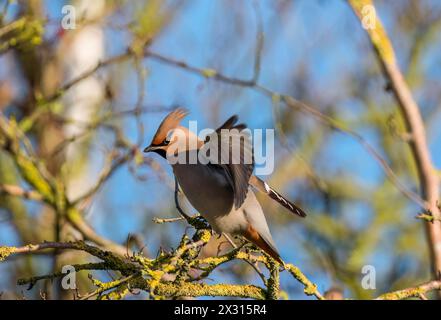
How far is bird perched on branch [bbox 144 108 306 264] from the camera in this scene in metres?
3.38

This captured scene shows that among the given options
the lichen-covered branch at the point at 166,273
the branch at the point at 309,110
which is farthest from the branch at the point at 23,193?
the lichen-covered branch at the point at 166,273

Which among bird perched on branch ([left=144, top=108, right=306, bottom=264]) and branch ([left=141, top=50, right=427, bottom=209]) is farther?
branch ([left=141, top=50, right=427, bottom=209])

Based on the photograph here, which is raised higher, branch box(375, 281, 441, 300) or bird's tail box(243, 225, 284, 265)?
bird's tail box(243, 225, 284, 265)

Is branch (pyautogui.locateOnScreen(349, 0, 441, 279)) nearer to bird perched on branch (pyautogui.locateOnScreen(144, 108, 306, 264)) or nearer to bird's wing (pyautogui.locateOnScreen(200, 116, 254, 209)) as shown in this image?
bird perched on branch (pyautogui.locateOnScreen(144, 108, 306, 264))

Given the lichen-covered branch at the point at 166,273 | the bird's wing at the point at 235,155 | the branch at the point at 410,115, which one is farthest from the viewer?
the branch at the point at 410,115

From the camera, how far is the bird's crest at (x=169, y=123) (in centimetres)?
358

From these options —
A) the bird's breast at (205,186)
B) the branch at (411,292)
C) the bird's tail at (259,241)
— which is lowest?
the branch at (411,292)

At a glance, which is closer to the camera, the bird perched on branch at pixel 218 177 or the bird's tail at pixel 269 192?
the bird perched on branch at pixel 218 177

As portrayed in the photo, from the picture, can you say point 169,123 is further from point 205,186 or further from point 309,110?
point 309,110

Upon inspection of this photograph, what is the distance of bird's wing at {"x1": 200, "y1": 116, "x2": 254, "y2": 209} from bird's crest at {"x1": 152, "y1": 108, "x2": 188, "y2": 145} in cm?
18

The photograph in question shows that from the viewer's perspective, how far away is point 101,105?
5871mm

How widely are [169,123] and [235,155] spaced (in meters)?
0.41

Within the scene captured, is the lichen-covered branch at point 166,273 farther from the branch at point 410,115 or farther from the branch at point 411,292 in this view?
the branch at point 410,115

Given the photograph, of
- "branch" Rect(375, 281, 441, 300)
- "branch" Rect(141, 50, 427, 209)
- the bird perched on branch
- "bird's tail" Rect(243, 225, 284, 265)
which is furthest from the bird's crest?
"branch" Rect(375, 281, 441, 300)
